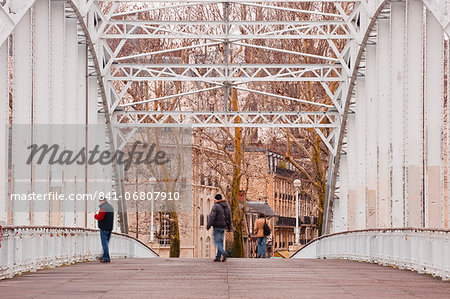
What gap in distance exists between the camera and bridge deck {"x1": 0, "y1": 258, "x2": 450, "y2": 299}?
12336 millimetres

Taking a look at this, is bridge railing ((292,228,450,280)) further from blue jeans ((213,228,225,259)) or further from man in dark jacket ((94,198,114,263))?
man in dark jacket ((94,198,114,263))

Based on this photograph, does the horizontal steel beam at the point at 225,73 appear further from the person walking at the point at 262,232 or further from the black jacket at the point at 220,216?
the black jacket at the point at 220,216

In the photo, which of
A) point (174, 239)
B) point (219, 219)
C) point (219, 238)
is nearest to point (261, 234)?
point (219, 238)

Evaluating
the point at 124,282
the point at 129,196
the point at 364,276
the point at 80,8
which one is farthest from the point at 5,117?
the point at 129,196

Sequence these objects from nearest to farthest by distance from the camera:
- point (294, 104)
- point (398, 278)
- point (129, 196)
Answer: point (398, 278) < point (294, 104) < point (129, 196)

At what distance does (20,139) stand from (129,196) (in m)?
47.0

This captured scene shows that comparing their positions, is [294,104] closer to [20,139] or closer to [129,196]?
[129,196]

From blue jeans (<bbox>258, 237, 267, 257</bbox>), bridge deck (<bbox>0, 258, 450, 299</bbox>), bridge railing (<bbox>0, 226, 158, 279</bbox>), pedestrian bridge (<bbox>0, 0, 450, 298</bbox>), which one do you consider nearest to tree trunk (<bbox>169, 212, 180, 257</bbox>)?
pedestrian bridge (<bbox>0, 0, 450, 298</bbox>)

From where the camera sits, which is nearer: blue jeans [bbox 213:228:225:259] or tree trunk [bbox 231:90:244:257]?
A: blue jeans [bbox 213:228:225:259]

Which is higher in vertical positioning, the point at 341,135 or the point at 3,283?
the point at 341,135

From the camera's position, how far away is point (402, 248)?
18.8 metres

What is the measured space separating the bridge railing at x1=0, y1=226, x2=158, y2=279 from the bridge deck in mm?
262

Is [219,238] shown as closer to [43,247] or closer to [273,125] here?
[43,247]

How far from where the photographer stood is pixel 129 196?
66.1 meters
